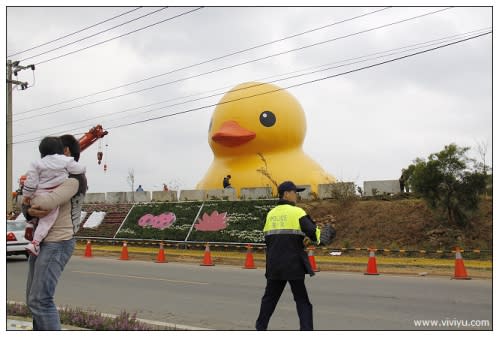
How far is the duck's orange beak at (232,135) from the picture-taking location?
2212 centimetres

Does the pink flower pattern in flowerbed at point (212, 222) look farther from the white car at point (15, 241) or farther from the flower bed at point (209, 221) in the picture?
the white car at point (15, 241)

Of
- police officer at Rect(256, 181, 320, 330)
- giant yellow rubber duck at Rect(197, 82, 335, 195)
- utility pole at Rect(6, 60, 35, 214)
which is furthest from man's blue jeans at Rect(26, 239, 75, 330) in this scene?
utility pole at Rect(6, 60, 35, 214)

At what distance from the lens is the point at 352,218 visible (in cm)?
1880

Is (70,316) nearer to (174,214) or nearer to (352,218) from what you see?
(352,218)

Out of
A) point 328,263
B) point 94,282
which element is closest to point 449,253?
point 328,263

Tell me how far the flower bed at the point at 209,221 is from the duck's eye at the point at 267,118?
11.6 ft

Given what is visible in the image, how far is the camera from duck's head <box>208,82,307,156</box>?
22344 mm

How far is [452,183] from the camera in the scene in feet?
52.0

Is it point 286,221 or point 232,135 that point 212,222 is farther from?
point 286,221

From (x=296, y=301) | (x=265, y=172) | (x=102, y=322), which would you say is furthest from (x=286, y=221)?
(x=265, y=172)

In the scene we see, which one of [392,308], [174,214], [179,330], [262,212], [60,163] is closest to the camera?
[60,163]

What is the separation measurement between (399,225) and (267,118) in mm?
7567

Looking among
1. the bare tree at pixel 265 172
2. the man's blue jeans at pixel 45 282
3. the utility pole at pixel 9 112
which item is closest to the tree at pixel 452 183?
the bare tree at pixel 265 172

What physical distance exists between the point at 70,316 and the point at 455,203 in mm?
12597
